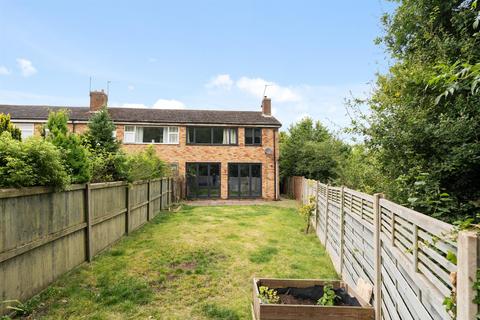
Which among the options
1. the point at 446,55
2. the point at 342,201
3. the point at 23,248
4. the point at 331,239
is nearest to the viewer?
the point at 23,248

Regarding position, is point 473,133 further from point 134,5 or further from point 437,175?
point 134,5

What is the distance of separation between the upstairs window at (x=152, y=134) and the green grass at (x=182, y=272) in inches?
422

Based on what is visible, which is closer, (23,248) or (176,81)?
(23,248)

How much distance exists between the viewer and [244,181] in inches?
790

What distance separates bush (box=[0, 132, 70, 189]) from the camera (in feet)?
12.9

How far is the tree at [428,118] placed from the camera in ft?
16.9

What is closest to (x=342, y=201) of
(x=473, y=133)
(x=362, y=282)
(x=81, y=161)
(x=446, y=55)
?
(x=362, y=282)

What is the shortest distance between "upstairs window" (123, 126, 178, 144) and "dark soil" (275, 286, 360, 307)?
16884mm

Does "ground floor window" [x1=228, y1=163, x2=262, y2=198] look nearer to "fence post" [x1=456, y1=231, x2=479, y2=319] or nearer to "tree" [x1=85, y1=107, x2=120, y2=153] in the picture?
"tree" [x1=85, y1=107, x2=120, y2=153]

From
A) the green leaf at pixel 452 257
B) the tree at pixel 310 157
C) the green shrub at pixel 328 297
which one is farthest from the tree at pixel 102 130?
the green leaf at pixel 452 257

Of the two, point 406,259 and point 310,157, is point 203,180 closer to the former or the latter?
point 310,157

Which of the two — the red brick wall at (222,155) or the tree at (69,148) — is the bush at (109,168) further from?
the red brick wall at (222,155)

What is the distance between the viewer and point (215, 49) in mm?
18344

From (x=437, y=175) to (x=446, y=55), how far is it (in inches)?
111
